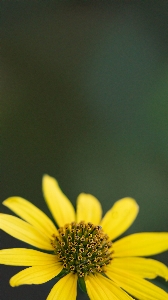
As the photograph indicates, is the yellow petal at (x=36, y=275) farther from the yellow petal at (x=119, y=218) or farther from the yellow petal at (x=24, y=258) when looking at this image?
the yellow petal at (x=119, y=218)

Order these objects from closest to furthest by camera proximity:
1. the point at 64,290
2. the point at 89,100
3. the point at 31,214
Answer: the point at 64,290, the point at 31,214, the point at 89,100

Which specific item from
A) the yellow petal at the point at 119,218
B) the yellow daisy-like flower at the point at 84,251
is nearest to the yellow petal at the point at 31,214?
the yellow daisy-like flower at the point at 84,251

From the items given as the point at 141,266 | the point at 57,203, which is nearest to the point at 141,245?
the point at 141,266

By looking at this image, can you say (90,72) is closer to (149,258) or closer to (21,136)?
(21,136)

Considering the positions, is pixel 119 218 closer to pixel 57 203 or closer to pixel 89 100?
pixel 57 203

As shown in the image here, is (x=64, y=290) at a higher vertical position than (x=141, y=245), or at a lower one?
lower

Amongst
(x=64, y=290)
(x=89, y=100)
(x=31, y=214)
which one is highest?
(x=89, y=100)

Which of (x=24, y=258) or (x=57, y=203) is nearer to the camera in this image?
(x=24, y=258)

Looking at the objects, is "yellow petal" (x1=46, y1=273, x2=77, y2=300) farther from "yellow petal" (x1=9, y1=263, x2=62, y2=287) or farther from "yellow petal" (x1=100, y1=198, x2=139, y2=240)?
"yellow petal" (x1=100, y1=198, x2=139, y2=240)
